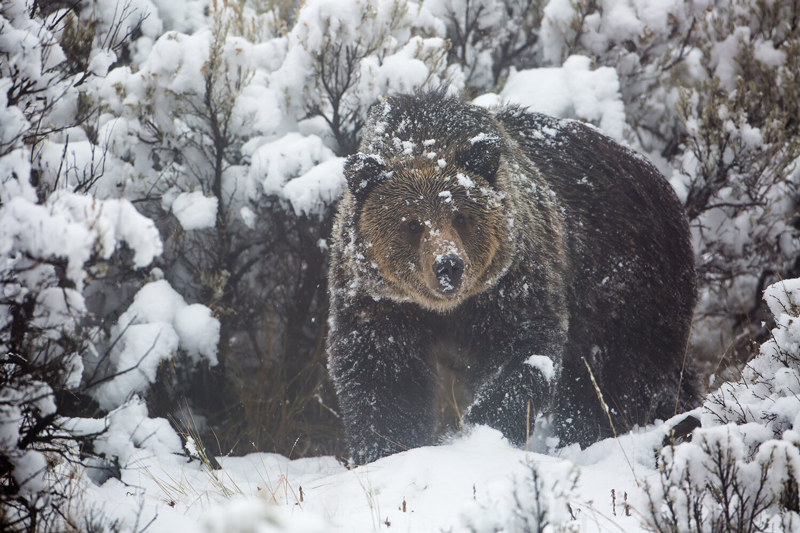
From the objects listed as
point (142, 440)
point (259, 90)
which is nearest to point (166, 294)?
point (142, 440)

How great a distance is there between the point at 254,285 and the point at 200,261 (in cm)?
72

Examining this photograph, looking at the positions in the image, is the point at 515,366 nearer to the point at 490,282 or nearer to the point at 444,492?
the point at 490,282

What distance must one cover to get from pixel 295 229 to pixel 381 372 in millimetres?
2553

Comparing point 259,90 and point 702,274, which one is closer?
point 259,90

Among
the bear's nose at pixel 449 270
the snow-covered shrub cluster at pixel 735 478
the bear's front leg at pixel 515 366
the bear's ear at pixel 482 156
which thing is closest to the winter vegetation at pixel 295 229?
the snow-covered shrub cluster at pixel 735 478

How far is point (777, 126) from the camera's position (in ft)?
17.7

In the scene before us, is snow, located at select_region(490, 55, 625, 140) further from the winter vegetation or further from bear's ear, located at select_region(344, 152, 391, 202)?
bear's ear, located at select_region(344, 152, 391, 202)

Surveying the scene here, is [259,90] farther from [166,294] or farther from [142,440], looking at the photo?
[142,440]

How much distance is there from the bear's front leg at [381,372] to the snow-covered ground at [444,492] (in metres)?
0.30

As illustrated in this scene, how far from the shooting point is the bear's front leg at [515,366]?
3561mm

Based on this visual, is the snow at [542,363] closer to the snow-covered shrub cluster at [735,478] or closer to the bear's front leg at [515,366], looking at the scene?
the bear's front leg at [515,366]

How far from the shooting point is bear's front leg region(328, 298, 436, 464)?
361 cm

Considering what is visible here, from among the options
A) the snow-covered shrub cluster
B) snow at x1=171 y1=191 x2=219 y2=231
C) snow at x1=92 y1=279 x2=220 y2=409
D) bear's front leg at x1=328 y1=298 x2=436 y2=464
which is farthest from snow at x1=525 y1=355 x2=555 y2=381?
snow at x1=171 y1=191 x2=219 y2=231

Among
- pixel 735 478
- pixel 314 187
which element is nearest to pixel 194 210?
pixel 314 187
